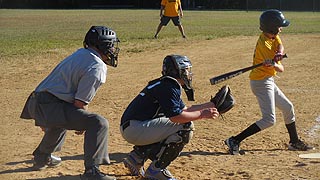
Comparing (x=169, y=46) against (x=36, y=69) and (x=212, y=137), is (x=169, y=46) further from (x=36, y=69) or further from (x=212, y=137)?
(x=212, y=137)

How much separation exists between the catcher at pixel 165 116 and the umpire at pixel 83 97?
31 centimetres

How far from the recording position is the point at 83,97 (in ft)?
16.1

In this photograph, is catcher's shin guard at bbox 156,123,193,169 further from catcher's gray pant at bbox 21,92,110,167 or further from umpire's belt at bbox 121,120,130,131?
catcher's gray pant at bbox 21,92,110,167

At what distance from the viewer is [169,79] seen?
488 centimetres

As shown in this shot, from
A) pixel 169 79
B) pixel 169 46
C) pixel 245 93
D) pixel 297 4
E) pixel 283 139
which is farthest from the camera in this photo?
pixel 297 4

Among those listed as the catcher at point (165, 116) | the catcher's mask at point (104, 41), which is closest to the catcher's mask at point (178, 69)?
the catcher at point (165, 116)

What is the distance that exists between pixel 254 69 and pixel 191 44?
1073cm

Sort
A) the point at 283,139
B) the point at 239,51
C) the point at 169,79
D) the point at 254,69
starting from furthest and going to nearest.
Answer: the point at 239,51 → the point at 283,139 → the point at 254,69 → the point at 169,79

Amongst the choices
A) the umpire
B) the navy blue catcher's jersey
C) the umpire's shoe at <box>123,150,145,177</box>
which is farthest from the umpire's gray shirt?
the umpire's shoe at <box>123,150,145,177</box>

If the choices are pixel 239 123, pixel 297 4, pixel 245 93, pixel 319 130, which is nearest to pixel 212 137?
pixel 239 123

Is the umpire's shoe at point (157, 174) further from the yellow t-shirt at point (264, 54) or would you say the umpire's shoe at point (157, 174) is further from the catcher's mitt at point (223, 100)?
the yellow t-shirt at point (264, 54)

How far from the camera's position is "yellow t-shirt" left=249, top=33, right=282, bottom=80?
20.2 feet

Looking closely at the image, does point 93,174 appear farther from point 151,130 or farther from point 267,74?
point 267,74

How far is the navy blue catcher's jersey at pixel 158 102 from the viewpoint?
4805 millimetres
